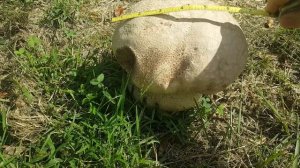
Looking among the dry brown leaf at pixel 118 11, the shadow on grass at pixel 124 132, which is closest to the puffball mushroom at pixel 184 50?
the shadow on grass at pixel 124 132

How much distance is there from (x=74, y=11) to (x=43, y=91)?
2.59 ft

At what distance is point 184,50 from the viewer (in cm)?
244

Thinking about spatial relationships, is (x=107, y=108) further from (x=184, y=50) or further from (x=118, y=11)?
(x=118, y=11)

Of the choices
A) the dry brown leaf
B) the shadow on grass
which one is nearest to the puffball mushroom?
the shadow on grass

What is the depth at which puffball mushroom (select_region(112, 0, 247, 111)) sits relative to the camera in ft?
7.97

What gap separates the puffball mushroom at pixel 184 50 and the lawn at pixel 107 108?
30cm

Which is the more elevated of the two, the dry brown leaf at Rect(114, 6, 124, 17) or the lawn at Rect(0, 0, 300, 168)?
the dry brown leaf at Rect(114, 6, 124, 17)

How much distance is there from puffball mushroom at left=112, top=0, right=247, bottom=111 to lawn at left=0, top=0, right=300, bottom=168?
1.00ft

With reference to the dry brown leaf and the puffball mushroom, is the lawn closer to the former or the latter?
the dry brown leaf

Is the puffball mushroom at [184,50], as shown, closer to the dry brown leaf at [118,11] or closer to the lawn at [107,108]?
the lawn at [107,108]

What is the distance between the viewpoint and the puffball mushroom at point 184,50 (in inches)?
95.7

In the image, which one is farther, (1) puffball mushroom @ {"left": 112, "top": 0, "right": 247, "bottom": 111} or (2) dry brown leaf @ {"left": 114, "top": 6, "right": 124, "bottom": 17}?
(2) dry brown leaf @ {"left": 114, "top": 6, "right": 124, "bottom": 17}

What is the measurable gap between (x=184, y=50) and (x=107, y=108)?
2.20 feet

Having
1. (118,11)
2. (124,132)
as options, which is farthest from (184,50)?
(118,11)
